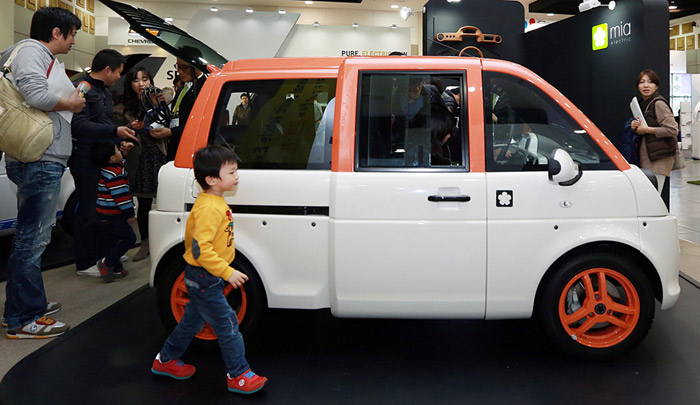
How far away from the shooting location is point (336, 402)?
2396mm

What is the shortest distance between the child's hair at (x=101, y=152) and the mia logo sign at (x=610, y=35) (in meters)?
5.66

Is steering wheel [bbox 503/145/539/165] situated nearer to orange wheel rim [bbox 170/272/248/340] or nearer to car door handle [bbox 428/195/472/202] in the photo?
car door handle [bbox 428/195/472/202]

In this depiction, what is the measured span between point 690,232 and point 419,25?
9.91m

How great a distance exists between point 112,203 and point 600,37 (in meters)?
6.06

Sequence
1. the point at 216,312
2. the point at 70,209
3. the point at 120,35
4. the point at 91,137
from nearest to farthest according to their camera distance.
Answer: the point at 216,312 → the point at 91,137 → the point at 70,209 → the point at 120,35

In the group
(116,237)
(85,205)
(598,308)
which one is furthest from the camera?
(116,237)

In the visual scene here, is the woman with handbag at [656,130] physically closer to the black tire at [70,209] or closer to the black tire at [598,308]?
the black tire at [598,308]

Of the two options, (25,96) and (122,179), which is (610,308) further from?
(122,179)

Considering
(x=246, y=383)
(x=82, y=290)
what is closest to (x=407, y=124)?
(x=246, y=383)

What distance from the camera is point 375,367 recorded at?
2.75m

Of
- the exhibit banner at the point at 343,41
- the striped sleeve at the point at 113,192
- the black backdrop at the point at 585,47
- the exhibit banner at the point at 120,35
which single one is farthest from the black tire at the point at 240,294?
the exhibit banner at the point at 120,35

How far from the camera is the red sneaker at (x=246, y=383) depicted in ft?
8.06

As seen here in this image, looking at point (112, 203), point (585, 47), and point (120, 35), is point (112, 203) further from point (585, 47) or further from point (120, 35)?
point (120, 35)

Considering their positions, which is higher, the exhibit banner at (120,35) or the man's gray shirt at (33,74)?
the exhibit banner at (120,35)
